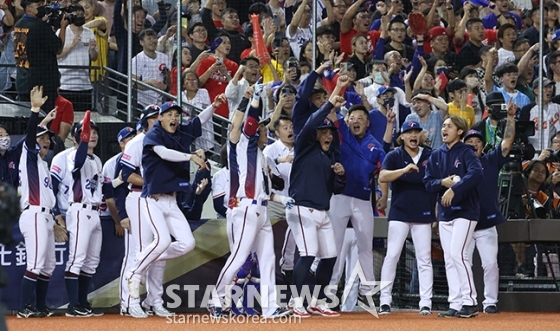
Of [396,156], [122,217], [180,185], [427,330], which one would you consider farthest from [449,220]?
[122,217]

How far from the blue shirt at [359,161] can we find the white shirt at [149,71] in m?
3.03

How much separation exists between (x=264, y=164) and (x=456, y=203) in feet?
5.91

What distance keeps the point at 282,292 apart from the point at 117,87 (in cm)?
378

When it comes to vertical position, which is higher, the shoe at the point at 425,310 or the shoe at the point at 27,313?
the shoe at the point at 425,310

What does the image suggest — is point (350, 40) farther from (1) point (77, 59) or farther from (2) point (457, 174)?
(2) point (457, 174)

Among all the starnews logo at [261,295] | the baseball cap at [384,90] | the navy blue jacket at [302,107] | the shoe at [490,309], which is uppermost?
the baseball cap at [384,90]

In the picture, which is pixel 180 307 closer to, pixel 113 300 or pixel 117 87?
pixel 113 300

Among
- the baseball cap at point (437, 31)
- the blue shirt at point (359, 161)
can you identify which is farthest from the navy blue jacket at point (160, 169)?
the baseball cap at point (437, 31)

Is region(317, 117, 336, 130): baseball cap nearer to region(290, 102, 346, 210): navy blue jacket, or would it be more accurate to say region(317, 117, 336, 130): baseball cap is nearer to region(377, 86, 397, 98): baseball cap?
region(290, 102, 346, 210): navy blue jacket

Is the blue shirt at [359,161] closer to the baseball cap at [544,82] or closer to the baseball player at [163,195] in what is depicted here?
the baseball player at [163,195]

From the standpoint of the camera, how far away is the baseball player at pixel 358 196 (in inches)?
409

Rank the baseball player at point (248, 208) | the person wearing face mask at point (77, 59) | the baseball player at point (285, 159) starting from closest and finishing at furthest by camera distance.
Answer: the baseball player at point (248, 208) < the baseball player at point (285, 159) < the person wearing face mask at point (77, 59)

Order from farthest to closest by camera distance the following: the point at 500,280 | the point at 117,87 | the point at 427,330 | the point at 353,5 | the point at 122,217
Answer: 1. the point at 353,5
2. the point at 117,87
3. the point at 500,280
4. the point at 122,217
5. the point at 427,330

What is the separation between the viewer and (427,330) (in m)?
8.66
